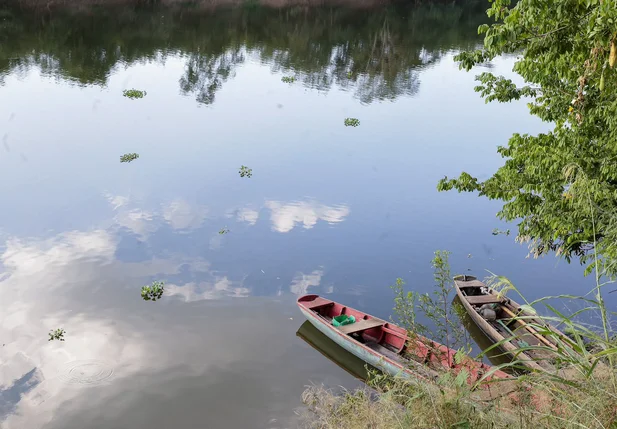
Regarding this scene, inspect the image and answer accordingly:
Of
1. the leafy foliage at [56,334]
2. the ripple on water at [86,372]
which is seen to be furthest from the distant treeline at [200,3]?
the ripple on water at [86,372]

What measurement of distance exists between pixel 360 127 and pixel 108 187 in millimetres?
19200

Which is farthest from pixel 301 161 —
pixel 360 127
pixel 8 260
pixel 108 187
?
pixel 8 260

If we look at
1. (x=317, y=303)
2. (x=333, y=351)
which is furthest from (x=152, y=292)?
(x=333, y=351)

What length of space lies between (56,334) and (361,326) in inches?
400

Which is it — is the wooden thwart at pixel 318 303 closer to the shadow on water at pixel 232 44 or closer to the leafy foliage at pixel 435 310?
the leafy foliage at pixel 435 310

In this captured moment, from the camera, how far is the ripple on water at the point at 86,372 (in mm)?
17375

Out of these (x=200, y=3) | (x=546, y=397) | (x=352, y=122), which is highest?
(x=546, y=397)

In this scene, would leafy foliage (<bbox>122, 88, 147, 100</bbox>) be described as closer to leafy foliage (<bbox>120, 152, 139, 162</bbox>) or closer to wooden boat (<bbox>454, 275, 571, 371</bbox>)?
leafy foliage (<bbox>120, 152, 139, 162</bbox>)

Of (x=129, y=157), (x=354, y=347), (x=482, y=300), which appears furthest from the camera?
(x=129, y=157)

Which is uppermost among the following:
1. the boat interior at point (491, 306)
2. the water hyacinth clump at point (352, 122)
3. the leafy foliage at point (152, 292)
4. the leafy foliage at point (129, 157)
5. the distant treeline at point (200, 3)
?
the distant treeline at point (200, 3)

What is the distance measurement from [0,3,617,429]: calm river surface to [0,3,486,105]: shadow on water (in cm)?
49

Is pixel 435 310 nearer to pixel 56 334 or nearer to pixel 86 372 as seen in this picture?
pixel 86 372

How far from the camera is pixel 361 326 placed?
19.8 m

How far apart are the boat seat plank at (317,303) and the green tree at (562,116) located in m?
6.10
